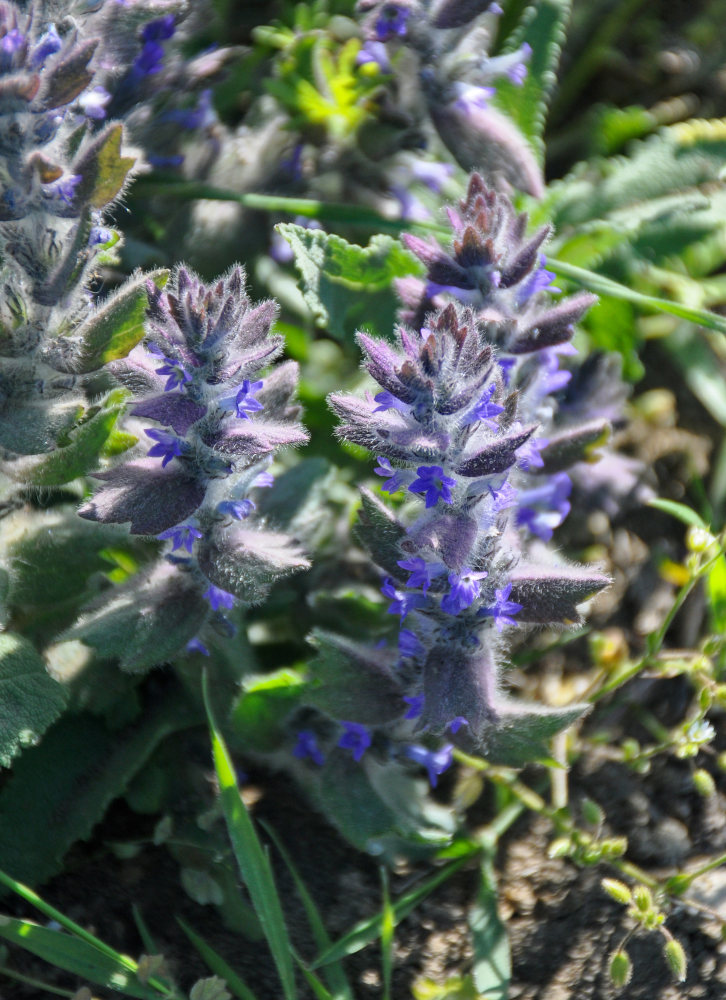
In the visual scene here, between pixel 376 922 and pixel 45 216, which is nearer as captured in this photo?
pixel 45 216

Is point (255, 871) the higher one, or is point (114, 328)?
point (114, 328)

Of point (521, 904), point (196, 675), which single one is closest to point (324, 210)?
point (196, 675)

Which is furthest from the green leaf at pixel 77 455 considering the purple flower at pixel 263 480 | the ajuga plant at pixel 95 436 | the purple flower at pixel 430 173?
the purple flower at pixel 430 173

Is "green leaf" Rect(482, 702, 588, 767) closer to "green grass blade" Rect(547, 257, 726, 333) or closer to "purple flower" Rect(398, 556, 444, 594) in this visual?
"purple flower" Rect(398, 556, 444, 594)

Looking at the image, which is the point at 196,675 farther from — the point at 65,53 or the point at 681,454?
the point at 681,454

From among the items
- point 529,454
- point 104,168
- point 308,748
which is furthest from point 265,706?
point 104,168

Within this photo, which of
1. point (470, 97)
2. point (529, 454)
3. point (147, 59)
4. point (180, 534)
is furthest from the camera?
point (470, 97)

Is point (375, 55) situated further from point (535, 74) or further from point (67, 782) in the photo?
point (67, 782)

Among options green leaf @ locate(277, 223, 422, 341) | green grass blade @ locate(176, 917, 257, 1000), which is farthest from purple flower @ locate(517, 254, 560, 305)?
green grass blade @ locate(176, 917, 257, 1000)
